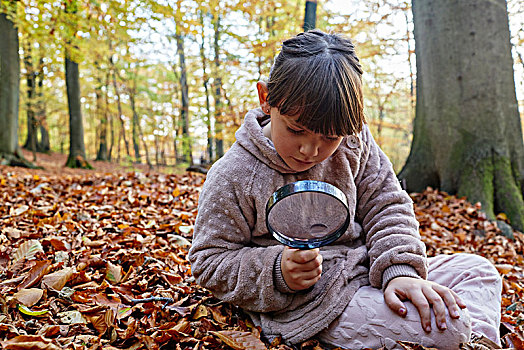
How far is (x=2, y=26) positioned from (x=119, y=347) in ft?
36.6

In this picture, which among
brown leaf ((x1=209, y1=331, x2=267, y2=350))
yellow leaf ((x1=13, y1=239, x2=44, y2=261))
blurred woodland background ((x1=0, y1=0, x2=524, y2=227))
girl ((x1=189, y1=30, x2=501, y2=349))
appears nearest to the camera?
girl ((x1=189, y1=30, x2=501, y2=349))

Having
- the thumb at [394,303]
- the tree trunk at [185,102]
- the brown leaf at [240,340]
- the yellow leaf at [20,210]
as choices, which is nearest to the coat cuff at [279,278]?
the brown leaf at [240,340]

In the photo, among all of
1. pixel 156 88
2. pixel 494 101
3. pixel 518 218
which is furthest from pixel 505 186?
pixel 156 88

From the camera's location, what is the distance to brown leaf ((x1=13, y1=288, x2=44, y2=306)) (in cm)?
195

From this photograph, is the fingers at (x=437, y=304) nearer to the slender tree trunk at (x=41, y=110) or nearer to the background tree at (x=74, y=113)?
the background tree at (x=74, y=113)

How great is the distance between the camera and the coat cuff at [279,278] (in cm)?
184

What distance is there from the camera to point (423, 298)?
1730 millimetres

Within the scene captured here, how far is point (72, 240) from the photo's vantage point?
9.93 feet

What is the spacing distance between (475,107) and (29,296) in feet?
17.4

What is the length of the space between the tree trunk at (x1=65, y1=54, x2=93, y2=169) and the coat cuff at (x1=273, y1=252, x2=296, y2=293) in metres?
12.3

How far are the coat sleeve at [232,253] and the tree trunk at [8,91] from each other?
9.79 m

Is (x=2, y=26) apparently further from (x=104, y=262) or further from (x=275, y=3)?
(x=104, y=262)

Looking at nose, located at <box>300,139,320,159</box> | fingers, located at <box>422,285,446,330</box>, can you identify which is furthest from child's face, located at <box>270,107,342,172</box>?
fingers, located at <box>422,285,446,330</box>

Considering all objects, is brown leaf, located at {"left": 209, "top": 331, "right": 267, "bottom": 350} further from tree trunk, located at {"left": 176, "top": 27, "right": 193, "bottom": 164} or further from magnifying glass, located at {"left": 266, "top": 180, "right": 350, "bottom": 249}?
tree trunk, located at {"left": 176, "top": 27, "right": 193, "bottom": 164}
